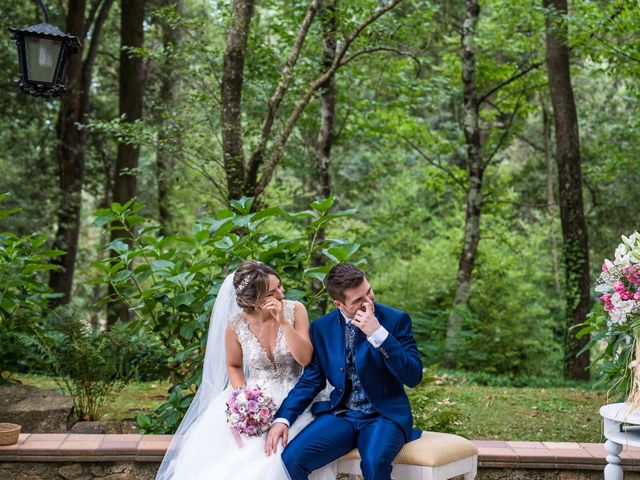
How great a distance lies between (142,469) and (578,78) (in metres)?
17.1

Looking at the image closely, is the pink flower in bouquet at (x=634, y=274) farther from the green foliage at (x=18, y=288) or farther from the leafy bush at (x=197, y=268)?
the green foliage at (x=18, y=288)

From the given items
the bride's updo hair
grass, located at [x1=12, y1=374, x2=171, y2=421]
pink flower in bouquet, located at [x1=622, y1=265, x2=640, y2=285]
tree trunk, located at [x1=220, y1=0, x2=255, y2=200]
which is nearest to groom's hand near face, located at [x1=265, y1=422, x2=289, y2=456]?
the bride's updo hair

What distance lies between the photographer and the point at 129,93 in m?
13.0

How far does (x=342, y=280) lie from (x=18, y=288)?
348 cm

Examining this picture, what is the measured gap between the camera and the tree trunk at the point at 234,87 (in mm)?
8203

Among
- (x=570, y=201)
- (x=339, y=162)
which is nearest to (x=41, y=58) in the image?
(x=570, y=201)

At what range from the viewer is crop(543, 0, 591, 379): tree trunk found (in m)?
11.0

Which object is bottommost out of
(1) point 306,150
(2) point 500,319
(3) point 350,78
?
(2) point 500,319

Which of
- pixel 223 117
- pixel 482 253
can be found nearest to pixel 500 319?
pixel 482 253

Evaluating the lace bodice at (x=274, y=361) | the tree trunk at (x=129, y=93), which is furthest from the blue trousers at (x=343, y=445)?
the tree trunk at (x=129, y=93)

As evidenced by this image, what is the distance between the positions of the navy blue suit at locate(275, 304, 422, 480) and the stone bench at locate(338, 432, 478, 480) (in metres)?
0.06

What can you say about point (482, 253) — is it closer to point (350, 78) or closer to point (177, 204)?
point (350, 78)

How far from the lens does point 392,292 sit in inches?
552

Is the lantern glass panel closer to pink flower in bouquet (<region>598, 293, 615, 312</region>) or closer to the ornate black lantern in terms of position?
the ornate black lantern
